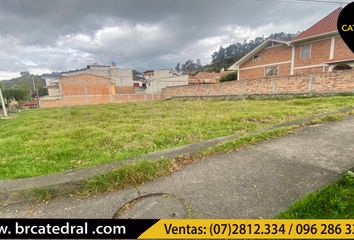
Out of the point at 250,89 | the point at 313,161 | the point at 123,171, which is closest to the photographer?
the point at 123,171

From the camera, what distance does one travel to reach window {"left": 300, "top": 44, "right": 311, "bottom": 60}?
20269 millimetres

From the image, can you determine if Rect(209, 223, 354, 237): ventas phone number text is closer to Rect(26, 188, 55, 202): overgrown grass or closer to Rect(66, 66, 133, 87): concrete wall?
Rect(26, 188, 55, 202): overgrown grass

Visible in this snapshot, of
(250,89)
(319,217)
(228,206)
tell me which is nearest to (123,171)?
(228,206)

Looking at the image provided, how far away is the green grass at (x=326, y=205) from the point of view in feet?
6.12

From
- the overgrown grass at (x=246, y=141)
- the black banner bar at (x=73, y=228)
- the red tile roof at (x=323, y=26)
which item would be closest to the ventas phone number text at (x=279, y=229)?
the black banner bar at (x=73, y=228)

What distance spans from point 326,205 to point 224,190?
96cm

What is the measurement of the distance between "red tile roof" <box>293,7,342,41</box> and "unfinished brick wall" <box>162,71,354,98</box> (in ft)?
27.6

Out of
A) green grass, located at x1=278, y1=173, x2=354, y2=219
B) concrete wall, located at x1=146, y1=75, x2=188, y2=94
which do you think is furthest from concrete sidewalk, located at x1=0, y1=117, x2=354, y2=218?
concrete wall, located at x1=146, y1=75, x2=188, y2=94

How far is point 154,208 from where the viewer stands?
83.4 inches

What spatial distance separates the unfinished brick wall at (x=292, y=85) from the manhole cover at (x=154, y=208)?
44.9 feet

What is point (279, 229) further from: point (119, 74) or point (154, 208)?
point (119, 74)

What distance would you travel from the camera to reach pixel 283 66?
74.4 feet

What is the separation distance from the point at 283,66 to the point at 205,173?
77.4ft

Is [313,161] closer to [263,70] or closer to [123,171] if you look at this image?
[123,171]
